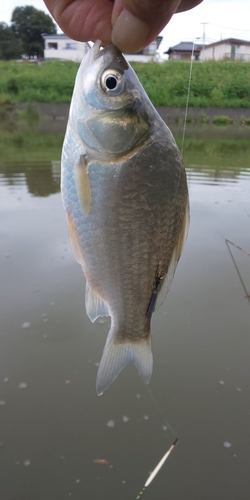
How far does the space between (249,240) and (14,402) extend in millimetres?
3894

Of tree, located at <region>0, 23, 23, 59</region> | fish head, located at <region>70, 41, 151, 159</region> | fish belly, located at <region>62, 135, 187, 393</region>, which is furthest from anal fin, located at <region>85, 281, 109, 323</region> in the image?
tree, located at <region>0, 23, 23, 59</region>

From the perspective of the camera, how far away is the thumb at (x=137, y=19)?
48.6 inches

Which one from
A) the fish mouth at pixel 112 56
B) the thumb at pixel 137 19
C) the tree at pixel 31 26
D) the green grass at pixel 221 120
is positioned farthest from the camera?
the tree at pixel 31 26

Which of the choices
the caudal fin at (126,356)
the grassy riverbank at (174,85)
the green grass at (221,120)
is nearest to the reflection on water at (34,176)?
the caudal fin at (126,356)

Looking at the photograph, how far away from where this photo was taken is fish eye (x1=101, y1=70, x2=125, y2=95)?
53.6 inches

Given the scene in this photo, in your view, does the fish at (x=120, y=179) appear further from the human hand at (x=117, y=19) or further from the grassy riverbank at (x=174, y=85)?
the grassy riverbank at (x=174, y=85)

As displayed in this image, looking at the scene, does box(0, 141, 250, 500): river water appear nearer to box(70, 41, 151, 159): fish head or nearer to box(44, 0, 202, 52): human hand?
box(70, 41, 151, 159): fish head

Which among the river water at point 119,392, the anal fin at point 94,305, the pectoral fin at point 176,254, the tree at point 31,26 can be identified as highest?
the tree at point 31,26

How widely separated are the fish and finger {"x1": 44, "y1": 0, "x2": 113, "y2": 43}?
0.10 meters

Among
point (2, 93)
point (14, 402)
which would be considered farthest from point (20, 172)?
point (2, 93)

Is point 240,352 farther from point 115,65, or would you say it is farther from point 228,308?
point 115,65

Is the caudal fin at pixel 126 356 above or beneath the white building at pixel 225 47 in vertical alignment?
beneath

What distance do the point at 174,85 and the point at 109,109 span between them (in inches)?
924

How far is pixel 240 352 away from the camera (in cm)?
337
